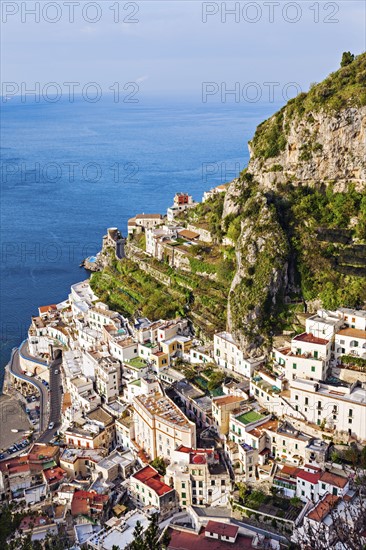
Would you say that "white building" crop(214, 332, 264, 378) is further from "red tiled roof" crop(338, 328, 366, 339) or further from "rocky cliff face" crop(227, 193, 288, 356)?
"red tiled roof" crop(338, 328, 366, 339)

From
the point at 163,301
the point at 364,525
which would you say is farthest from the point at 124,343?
the point at 364,525

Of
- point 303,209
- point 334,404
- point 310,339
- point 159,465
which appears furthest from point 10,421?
point 303,209

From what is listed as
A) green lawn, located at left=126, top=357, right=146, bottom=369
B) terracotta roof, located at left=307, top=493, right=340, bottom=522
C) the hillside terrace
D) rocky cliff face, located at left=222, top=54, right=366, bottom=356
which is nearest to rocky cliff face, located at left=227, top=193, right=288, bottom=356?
rocky cliff face, located at left=222, top=54, right=366, bottom=356

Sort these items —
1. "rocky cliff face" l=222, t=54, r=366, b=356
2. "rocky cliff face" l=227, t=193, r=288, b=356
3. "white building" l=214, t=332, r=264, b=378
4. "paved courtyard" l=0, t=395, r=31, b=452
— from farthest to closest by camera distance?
"paved courtyard" l=0, t=395, r=31, b=452 < "rocky cliff face" l=222, t=54, r=366, b=356 < "rocky cliff face" l=227, t=193, r=288, b=356 < "white building" l=214, t=332, r=264, b=378

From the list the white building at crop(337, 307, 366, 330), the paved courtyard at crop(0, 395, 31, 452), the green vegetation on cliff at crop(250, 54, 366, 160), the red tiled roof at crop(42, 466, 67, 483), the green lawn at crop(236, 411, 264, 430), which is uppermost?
the green vegetation on cliff at crop(250, 54, 366, 160)

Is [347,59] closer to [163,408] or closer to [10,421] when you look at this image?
[163,408]

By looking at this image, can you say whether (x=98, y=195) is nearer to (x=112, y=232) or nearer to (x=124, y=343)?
(x=112, y=232)

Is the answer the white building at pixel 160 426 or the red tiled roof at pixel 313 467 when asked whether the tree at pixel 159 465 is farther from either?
the red tiled roof at pixel 313 467
